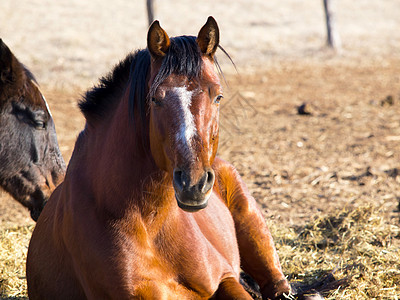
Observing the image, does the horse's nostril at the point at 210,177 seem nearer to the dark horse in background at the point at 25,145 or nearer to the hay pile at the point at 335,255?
the hay pile at the point at 335,255

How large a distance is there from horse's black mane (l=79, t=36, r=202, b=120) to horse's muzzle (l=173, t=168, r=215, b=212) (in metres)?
0.45

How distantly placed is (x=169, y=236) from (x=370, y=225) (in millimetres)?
2870

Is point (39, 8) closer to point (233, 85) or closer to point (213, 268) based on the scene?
point (233, 85)

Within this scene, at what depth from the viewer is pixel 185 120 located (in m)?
2.35

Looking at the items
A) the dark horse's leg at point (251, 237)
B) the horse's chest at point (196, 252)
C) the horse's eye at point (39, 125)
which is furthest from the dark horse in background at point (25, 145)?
the horse's chest at point (196, 252)

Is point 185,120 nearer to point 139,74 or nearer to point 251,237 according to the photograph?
point 139,74

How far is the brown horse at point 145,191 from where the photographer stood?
94.0 inches

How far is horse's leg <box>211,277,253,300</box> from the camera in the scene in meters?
2.98

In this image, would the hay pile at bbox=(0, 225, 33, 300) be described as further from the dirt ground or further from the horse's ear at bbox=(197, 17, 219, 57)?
the horse's ear at bbox=(197, 17, 219, 57)

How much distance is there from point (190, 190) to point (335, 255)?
2.78m

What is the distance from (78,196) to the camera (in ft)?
9.18

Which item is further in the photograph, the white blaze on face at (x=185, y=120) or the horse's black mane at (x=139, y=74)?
the horse's black mane at (x=139, y=74)

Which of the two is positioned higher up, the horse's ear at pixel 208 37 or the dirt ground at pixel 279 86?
the horse's ear at pixel 208 37

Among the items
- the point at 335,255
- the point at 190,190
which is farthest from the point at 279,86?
the point at 190,190
